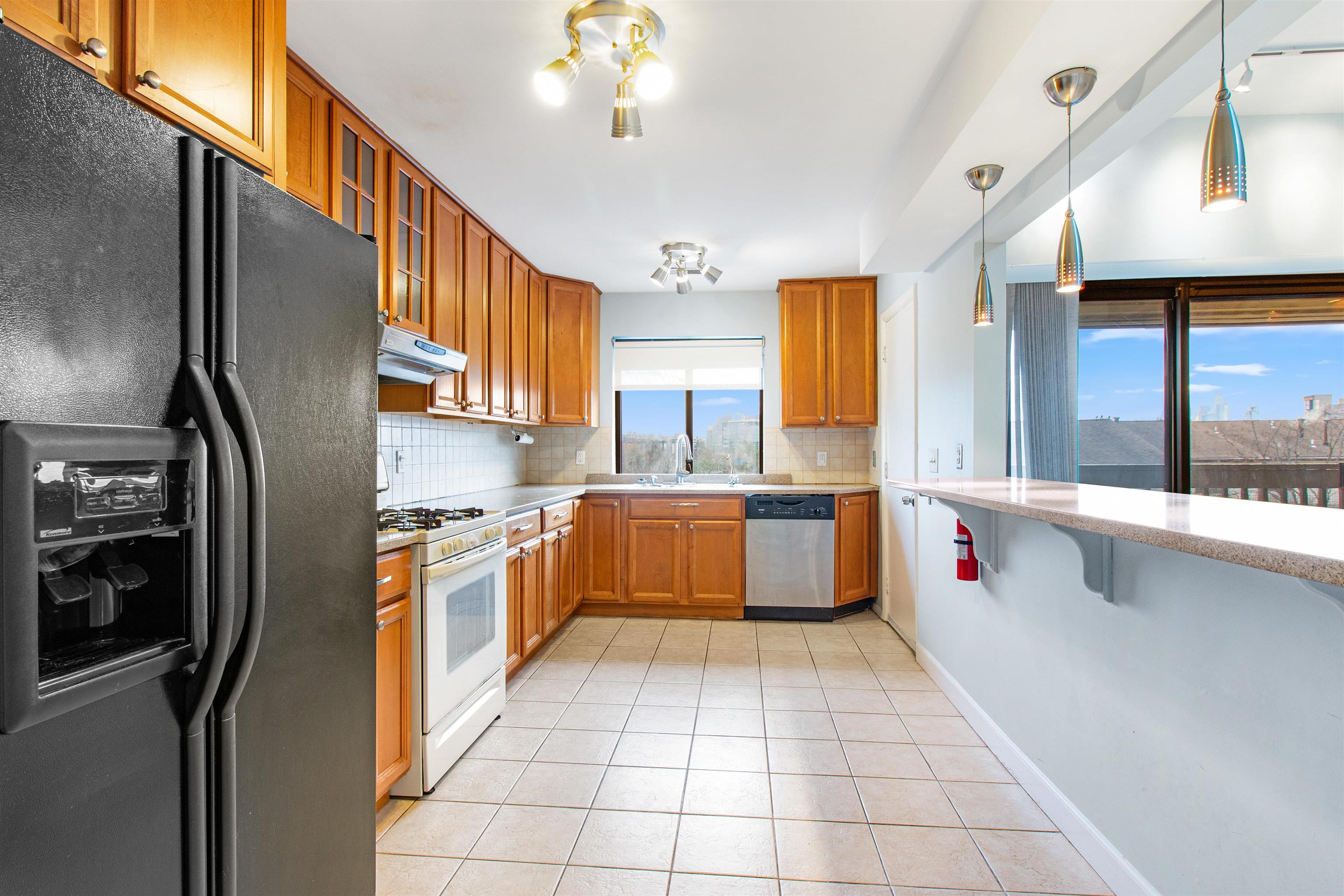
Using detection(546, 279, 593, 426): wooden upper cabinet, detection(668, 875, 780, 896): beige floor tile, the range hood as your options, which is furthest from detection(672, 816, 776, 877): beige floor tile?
detection(546, 279, 593, 426): wooden upper cabinet

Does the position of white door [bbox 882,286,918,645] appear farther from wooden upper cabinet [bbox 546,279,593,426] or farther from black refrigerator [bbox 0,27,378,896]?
black refrigerator [bbox 0,27,378,896]

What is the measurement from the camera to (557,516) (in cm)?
381

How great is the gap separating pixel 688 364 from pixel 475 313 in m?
2.03

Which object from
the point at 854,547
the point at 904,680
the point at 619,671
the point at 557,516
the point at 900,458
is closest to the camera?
the point at 904,680

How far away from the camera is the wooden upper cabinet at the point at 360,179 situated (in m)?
2.19

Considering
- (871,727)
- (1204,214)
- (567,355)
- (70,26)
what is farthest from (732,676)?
(70,26)

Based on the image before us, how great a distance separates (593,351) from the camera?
478cm

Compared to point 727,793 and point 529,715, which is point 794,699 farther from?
point 529,715

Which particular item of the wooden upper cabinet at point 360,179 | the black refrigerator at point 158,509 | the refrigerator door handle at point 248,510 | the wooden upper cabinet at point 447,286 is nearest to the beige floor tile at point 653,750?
the black refrigerator at point 158,509

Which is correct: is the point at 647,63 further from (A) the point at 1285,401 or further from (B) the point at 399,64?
(A) the point at 1285,401

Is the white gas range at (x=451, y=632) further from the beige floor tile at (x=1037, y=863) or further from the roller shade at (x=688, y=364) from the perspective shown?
the roller shade at (x=688, y=364)

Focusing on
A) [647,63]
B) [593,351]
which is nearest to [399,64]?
[647,63]

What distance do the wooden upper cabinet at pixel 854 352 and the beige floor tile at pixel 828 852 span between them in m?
3.11

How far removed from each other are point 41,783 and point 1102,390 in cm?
382
